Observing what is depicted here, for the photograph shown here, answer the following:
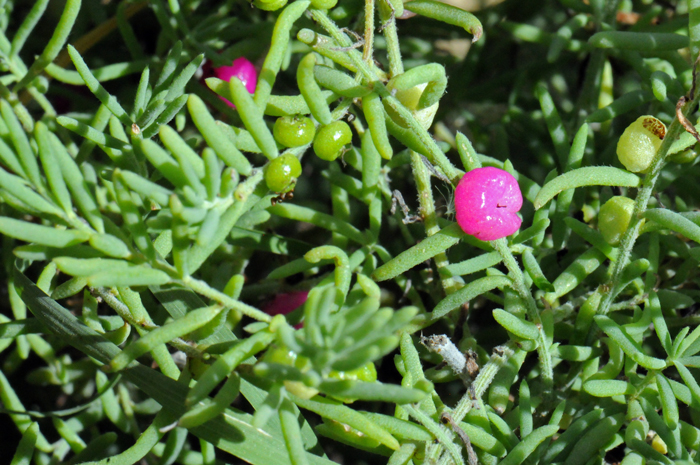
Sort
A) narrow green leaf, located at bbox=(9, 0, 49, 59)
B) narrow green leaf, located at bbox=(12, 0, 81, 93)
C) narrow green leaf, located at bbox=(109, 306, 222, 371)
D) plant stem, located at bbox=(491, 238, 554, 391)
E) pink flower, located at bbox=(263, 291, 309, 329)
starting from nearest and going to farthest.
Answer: narrow green leaf, located at bbox=(109, 306, 222, 371)
plant stem, located at bbox=(491, 238, 554, 391)
narrow green leaf, located at bbox=(12, 0, 81, 93)
narrow green leaf, located at bbox=(9, 0, 49, 59)
pink flower, located at bbox=(263, 291, 309, 329)

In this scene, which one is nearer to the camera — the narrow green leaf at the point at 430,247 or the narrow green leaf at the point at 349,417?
the narrow green leaf at the point at 349,417

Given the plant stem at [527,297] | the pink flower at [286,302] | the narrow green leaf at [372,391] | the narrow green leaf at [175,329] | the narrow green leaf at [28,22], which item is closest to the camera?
the narrow green leaf at [372,391]

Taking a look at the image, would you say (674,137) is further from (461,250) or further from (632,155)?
(461,250)

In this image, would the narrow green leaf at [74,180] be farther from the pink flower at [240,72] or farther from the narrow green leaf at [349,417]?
the pink flower at [240,72]

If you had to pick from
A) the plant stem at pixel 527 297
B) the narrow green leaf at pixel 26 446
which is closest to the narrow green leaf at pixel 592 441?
the plant stem at pixel 527 297

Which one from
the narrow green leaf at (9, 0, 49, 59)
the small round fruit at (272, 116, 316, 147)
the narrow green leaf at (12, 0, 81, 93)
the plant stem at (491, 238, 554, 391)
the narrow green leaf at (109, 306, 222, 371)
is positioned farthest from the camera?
the narrow green leaf at (9, 0, 49, 59)

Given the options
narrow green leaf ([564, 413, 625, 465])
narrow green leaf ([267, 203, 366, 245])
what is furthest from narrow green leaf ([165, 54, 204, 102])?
narrow green leaf ([564, 413, 625, 465])

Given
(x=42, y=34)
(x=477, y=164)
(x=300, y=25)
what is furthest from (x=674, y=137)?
(x=42, y=34)

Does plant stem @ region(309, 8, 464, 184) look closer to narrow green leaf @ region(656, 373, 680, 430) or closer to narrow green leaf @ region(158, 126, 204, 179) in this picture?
narrow green leaf @ region(158, 126, 204, 179)
